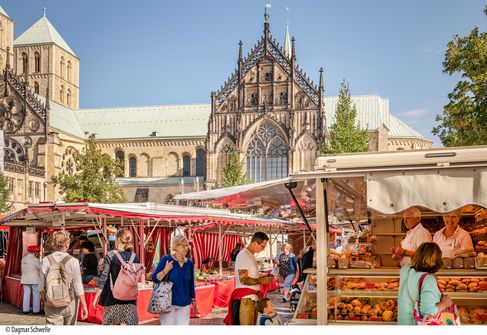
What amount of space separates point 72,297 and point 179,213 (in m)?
7.62

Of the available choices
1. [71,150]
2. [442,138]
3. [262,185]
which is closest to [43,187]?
[71,150]

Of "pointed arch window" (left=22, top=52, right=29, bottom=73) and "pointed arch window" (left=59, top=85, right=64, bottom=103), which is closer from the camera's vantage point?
"pointed arch window" (left=59, top=85, right=64, bottom=103)

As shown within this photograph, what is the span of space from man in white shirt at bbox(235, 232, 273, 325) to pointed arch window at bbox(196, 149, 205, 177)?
60758 millimetres

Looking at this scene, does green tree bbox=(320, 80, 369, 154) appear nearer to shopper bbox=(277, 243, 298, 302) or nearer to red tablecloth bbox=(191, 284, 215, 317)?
shopper bbox=(277, 243, 298, 302)

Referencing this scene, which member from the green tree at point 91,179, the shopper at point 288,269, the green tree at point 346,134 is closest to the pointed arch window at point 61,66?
the green tree at point 91,179

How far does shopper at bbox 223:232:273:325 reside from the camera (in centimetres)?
797

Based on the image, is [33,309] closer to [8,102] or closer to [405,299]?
[405,299]

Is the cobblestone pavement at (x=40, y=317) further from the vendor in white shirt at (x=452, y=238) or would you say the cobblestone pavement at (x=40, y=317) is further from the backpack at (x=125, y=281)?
the vendor in white shirt at (x=452, y=238)

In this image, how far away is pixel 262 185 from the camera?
31.8ft

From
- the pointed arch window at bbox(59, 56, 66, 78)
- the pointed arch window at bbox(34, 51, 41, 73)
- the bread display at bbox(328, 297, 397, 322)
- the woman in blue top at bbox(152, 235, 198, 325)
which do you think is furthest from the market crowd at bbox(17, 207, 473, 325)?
the pointed arch window at bbox(59, 56, 66, 78)

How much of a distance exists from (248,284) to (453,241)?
2423 millimetres

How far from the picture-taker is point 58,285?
7859 millimetres

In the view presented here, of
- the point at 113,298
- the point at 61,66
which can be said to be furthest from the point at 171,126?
the point at 113,298

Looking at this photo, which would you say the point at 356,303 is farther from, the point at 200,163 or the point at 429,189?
the point at 200,163
